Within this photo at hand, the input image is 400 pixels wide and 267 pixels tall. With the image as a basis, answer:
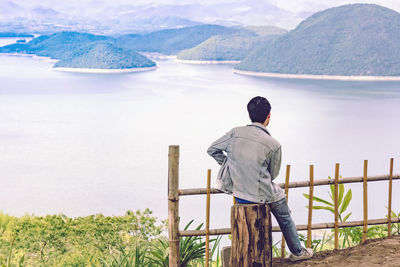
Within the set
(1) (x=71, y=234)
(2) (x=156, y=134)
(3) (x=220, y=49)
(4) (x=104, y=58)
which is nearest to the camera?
(1) (x=71, y=234)

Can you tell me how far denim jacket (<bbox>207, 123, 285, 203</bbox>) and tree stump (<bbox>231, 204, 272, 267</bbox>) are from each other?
59 millimetres

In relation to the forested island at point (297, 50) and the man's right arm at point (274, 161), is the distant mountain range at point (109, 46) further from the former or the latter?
the man's right arm at point (274, 161)

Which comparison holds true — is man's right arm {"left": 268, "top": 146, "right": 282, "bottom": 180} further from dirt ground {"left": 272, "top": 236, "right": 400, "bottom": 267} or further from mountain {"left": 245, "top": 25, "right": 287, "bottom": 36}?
mountain {"left": 245, "top": 25, "right": 287, "bottom": 36}

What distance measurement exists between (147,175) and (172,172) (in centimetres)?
2457

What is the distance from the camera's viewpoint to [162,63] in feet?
272

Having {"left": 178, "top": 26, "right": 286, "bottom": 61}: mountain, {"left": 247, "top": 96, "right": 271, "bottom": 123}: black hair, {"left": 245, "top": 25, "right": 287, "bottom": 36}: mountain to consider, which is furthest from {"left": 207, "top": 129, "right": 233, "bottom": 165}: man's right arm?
{"left": 245, "top": 25, "right": 287, "bottom": 36}: mountain

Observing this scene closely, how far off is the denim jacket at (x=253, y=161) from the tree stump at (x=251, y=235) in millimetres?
59

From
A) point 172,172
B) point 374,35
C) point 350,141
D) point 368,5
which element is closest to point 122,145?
point 350,141

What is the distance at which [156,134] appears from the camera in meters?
37.4

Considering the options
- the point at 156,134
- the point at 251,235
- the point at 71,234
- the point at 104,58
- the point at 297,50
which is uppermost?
the point at 297,50

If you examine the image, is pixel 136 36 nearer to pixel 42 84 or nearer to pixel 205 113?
pixel 42 84

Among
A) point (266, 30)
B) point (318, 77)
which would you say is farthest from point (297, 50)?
point (266, 30)

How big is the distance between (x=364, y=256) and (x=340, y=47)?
70.2 meters

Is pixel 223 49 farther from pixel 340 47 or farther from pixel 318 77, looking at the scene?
pixel 340 47
